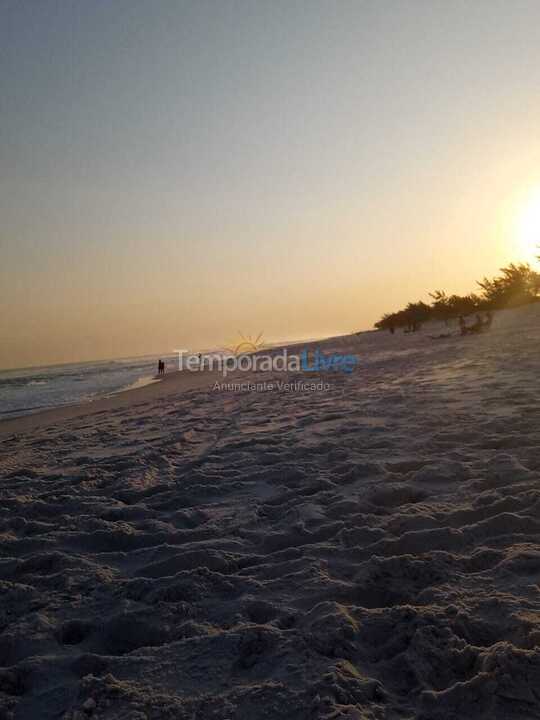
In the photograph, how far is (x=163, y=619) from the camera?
2160mm

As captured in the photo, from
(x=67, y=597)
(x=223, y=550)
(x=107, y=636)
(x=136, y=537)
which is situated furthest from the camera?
(x=136, y=537)

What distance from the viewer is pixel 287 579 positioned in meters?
2.37

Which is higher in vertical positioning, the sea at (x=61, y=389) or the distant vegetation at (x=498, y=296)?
the distant vegetation at (x=498, y=296)

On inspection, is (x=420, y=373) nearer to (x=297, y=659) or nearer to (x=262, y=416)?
(x=262, y=416)

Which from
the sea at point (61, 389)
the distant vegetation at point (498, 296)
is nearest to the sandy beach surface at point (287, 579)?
the sea at point (61, 389)

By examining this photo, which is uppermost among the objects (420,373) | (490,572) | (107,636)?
(420,373)

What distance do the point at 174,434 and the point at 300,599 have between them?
4.56m

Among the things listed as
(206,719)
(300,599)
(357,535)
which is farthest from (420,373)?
(206,719)

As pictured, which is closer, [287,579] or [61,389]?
[287,579]

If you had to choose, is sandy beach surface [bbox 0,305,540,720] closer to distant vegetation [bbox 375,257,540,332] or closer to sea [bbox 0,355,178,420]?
sea [bbox 0,355,178,420]

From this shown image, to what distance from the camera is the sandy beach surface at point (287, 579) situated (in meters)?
1.64

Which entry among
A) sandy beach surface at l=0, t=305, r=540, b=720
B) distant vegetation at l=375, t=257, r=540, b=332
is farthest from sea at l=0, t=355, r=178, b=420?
distant vegetation at l=375, t=257, r=540, b=332

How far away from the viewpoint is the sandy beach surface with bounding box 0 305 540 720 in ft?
5.37

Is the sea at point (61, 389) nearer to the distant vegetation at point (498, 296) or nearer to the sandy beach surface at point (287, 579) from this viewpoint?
the sandy beach surface at point (287, 579)
